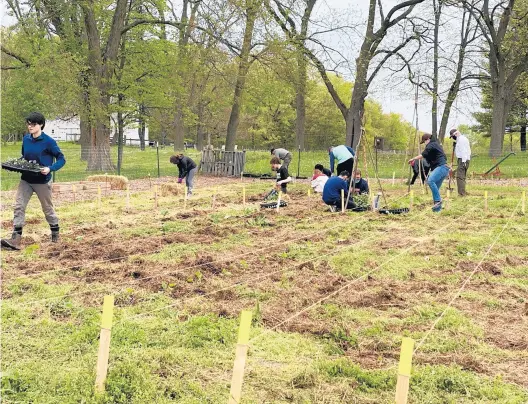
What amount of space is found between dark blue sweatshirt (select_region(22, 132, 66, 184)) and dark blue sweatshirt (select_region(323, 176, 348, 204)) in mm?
5297

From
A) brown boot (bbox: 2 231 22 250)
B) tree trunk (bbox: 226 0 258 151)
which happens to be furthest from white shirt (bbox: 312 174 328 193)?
tree trunk (bbox: 226 0 258 151)

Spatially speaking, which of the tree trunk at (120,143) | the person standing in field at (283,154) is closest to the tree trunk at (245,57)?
the tree trunk at (120,143)

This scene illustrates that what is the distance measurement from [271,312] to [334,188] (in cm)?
620

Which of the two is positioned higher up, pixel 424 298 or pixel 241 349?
pixel 241 349

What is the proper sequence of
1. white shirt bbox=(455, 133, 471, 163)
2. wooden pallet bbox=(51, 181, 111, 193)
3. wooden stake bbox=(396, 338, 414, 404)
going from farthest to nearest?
wooden pallet bbox=(51, 181, 111, 193) < white shirt bbox=(455, 133, 471, 163) < wooden stake bbox=(396, 338, 414, 404)

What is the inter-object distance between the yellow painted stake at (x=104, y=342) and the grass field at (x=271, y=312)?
70 mm

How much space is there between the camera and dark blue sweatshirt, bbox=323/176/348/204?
33.4 ft

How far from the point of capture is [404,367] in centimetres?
232

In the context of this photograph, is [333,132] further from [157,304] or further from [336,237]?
[157,304]

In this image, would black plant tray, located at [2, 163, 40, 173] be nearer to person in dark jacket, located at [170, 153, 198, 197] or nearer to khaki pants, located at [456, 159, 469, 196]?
person in dark jacket, located at [170, 153, 198, 197]

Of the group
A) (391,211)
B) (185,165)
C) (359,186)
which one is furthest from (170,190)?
(391,211)

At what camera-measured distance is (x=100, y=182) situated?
48.9ft

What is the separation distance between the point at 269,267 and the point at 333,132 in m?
44.5

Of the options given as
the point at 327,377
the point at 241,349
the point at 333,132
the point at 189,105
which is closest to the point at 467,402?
the point at 327,377
